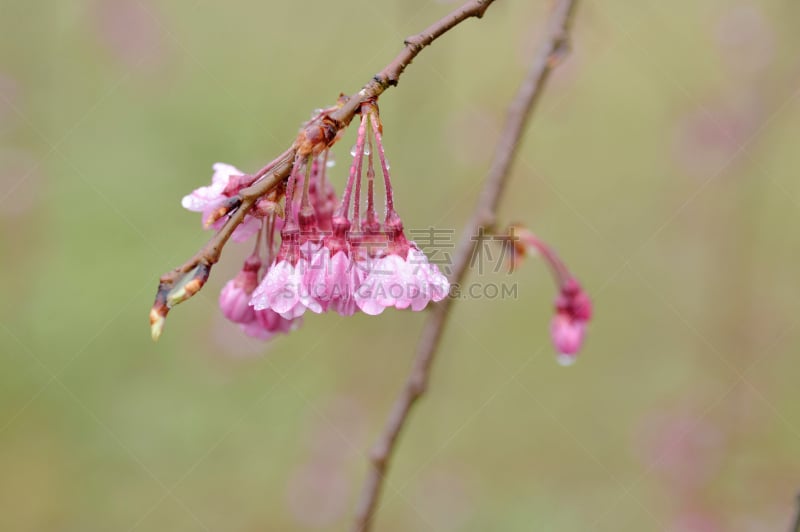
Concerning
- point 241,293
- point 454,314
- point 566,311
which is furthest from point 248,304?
point 454,314

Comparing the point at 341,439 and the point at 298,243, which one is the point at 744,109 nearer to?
the point at 341,439

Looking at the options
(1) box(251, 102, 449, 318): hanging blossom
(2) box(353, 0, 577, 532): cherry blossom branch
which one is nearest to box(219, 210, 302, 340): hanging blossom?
(1) box(251, 102, 449, 318): hanging blossom

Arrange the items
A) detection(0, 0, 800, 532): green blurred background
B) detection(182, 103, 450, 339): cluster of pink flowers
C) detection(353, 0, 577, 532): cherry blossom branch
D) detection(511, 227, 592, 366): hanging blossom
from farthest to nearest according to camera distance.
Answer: detection(0, 0, 800, 532): green blurred background
detection(511, 227, 592, 366): hanging blossom
detection(353, 0, 577, 532): cherry blossom branch
detection(182, 103, 450, 339): cluster of pink flowers

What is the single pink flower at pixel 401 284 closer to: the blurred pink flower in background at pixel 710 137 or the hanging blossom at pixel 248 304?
the hanging blossom at pixel 248 304

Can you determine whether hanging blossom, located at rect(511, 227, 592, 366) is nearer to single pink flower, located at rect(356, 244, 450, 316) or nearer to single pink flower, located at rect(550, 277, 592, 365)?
single pink flower, located at rect(550, 277, 592, 365)

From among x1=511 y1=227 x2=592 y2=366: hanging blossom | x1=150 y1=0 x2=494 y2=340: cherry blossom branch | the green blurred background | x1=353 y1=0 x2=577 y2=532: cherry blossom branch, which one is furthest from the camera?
the green blurred background

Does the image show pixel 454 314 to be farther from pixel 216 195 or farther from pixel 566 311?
pixel 216 195
